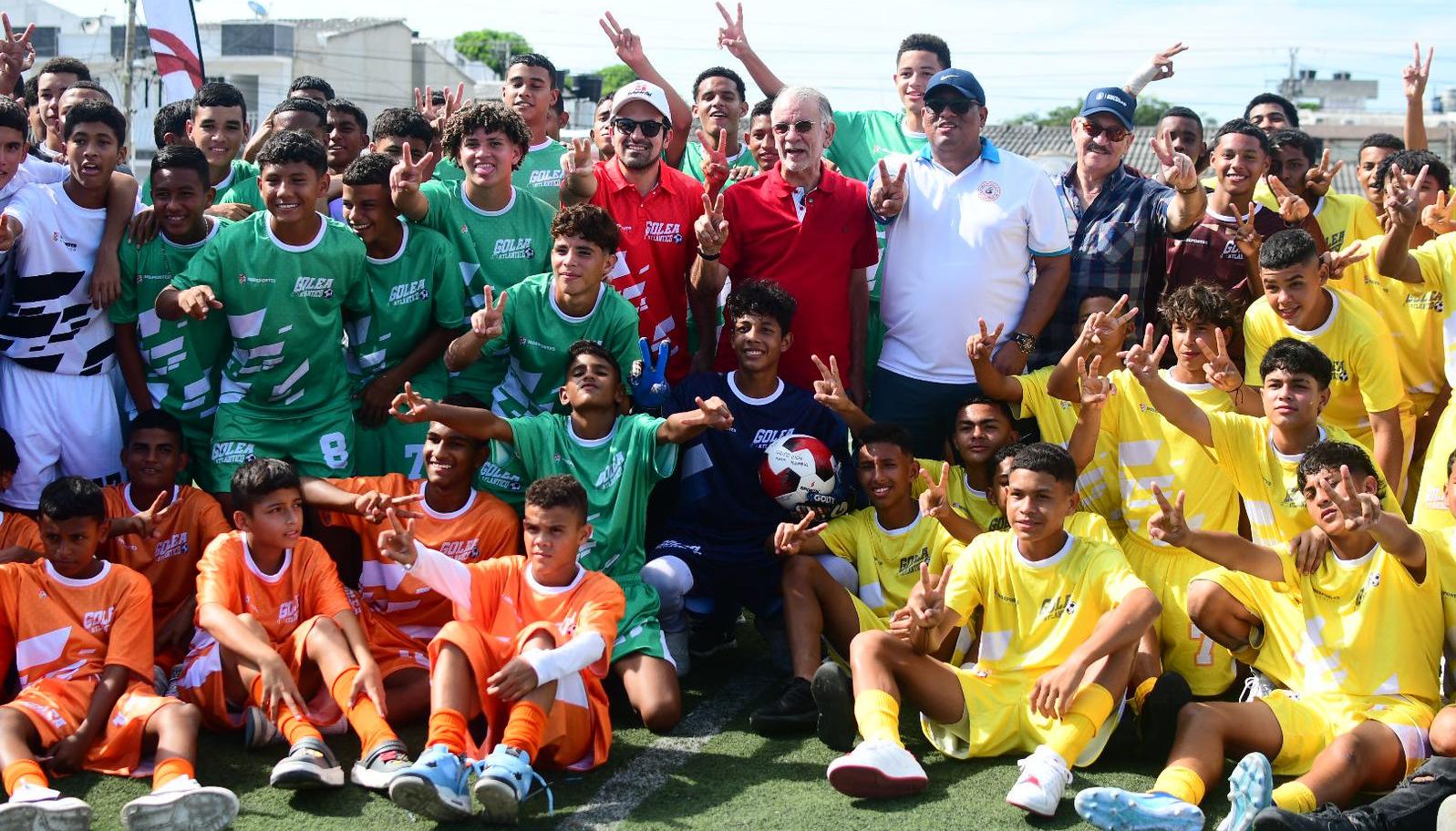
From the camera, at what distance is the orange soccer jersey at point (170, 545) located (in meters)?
5.56

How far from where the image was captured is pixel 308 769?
4.39 m

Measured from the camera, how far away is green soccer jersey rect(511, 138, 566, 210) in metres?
7.07

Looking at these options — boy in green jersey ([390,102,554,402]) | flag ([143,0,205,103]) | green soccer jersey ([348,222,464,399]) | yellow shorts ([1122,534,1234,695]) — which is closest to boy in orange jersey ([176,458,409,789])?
green soccer jersey ([348,222,464,399])

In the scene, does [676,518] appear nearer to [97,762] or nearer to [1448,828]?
[97,762]

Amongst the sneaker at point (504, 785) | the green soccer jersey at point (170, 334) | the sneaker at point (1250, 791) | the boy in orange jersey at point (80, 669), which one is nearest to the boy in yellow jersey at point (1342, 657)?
the sneaker at point (1250, 791)

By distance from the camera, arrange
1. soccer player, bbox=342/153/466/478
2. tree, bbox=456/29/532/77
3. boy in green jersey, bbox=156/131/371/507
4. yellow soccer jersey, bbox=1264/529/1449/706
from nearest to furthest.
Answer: yellow soccer jersey, bbox=1264/529/1449/706 → boy in green jersey, bbox=156/131/371/507 → soccer player, bbox=342/153/466/478 → tree, bbox=456/29/532/77

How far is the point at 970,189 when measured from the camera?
6.26 metres

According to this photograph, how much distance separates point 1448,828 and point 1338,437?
167cm

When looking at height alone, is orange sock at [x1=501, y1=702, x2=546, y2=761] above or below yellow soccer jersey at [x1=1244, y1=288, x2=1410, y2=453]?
below

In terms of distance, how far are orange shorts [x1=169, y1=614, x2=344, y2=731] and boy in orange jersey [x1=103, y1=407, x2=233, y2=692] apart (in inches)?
14.5

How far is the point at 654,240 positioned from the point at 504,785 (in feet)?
10.1

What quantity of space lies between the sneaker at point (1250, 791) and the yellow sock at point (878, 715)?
3.51ft

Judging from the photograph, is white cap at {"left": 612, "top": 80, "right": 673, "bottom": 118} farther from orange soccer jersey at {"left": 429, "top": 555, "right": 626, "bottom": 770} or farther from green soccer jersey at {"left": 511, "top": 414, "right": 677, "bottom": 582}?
orange soccer jersey at {"left": 429, "top": 555, "right": 626, "bottom": 770}

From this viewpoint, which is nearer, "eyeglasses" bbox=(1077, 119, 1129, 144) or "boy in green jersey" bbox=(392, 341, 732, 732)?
"boy in green jersey" bbox=(392, 341, 732, 732)
